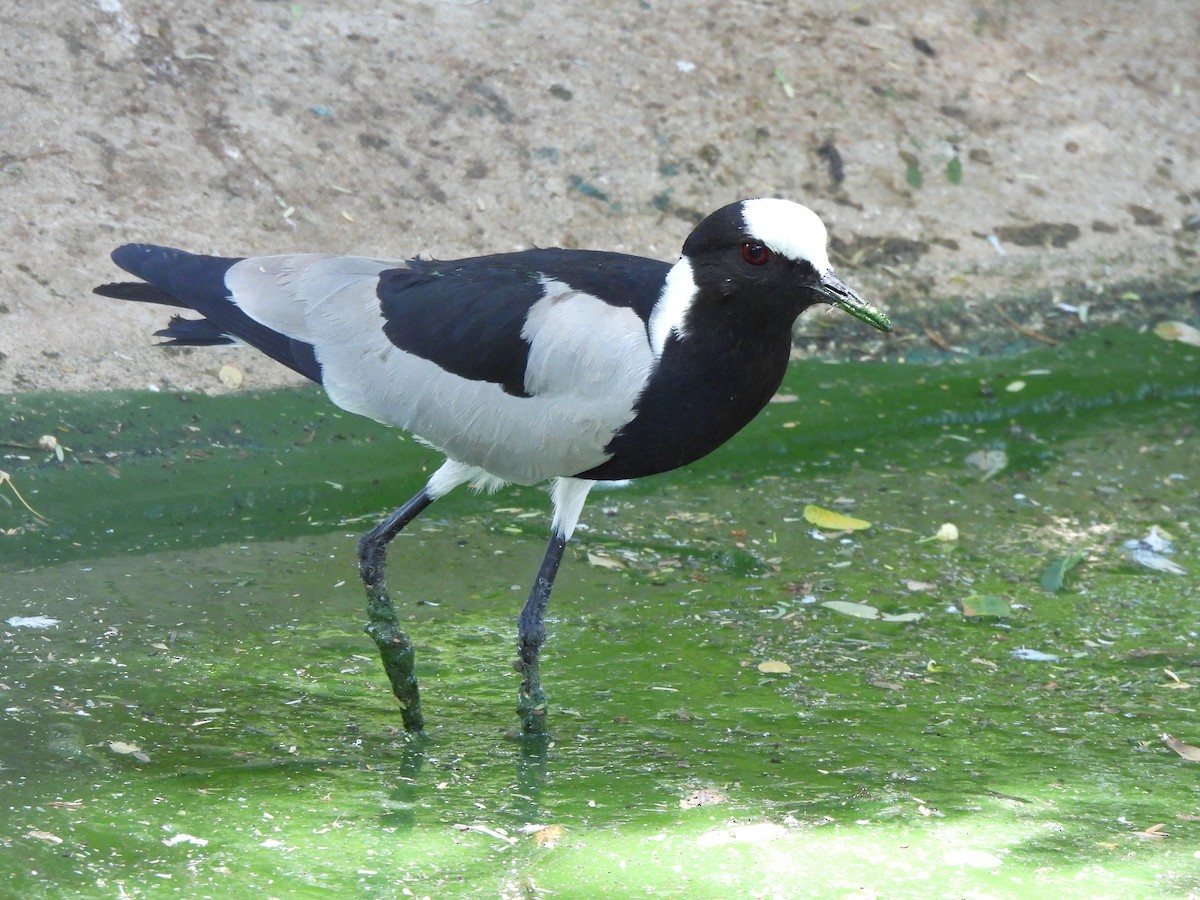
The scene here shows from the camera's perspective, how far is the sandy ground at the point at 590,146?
5.74m

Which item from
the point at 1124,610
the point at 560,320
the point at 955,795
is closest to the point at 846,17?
the point at 1124,610

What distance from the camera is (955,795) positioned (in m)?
3.36

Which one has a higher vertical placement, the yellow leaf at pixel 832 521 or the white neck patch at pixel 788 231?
the white neck patch at pixel 788 231

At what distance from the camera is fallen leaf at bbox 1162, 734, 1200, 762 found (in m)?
3.59

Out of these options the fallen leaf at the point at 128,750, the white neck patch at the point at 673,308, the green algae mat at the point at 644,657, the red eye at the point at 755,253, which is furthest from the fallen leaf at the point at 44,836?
the red eye at the point at 755,253

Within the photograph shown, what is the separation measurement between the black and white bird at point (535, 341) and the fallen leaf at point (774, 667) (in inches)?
26.5

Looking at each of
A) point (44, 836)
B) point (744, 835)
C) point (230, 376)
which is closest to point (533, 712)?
point (744, 835)

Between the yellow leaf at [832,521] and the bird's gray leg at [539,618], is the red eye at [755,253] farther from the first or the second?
the yellow leaf at [832,521]

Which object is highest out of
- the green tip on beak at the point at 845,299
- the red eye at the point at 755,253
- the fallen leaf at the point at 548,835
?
the red eye at the point at 755,253

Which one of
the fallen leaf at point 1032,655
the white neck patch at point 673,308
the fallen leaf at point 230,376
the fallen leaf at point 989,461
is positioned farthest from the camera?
the fallen leaf at point 989,461

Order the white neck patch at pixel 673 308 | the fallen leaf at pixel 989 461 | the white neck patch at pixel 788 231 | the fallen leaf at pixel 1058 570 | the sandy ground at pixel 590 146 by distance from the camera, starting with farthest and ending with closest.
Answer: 1. the sandy ground at pixel 590 146
2. the fallen leaf at pixel 989 461
3. the fallen leaf at pixel 1058 570
4. the white neck patch at pixel 673 308
5. the white neck patch at pixel 788 231

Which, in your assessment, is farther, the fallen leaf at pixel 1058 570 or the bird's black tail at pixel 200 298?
the fallen leaf at pixel 1058 570

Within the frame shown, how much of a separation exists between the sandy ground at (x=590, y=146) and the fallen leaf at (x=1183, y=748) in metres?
2.82

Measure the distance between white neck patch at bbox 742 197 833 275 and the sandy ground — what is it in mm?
2648
